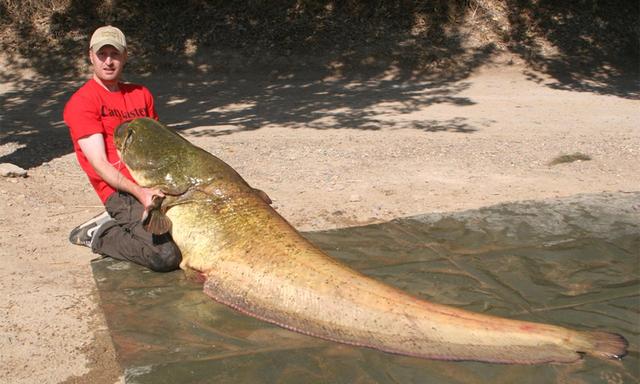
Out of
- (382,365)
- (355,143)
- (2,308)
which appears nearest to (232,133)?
(355,143)

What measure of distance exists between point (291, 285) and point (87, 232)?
1.89 m

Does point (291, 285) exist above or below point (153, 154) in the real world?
below

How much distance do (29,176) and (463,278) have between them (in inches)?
170

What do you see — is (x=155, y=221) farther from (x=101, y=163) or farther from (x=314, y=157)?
(x=314, y=157)

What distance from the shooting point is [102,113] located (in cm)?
432

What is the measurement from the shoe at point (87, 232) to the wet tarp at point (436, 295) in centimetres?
35

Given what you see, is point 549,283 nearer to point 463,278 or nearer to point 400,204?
point 463,278

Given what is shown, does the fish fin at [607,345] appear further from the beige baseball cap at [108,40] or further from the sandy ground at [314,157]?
the beige baseball cap at [108,40]

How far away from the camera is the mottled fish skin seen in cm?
312

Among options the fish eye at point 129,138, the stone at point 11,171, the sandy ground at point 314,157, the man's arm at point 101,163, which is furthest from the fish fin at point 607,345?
the stone at point 11,171

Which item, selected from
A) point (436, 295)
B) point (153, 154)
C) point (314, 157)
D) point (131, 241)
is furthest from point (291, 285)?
point (314, 157)

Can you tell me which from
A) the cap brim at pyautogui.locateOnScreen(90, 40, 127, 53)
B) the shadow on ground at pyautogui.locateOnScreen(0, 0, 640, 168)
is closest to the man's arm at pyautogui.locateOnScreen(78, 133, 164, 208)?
the cap brim at pyautogui.locateOnScreen(90, 40, 127, 53)

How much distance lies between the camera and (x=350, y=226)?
5.15 meters

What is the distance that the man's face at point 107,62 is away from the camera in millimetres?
4281
